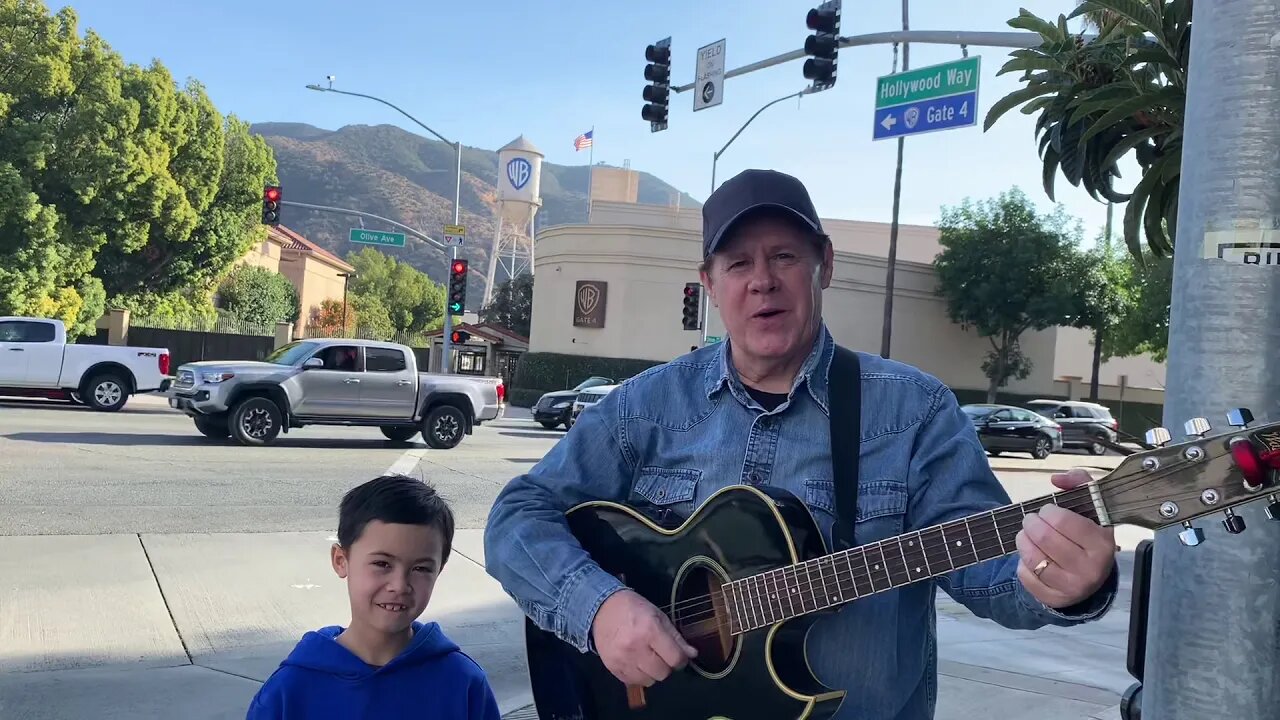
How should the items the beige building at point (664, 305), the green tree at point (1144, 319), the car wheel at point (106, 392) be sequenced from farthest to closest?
the beige building at point (664, 305)
the green tree at point (1144, 319)
the car wheel at point (106, 392)

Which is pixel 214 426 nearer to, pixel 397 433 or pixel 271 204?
pixel 397 433

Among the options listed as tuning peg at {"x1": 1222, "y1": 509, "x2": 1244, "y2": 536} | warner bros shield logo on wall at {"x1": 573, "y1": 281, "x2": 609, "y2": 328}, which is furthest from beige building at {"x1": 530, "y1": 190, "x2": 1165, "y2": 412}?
tuning peg at {"x1": 1222, "y1": 509, "x2": 1244, "y2": 536}

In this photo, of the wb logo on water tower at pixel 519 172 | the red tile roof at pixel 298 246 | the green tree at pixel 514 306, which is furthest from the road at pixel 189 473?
the wb logo on water tower at pixel 519 172

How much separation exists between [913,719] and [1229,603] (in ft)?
2.20

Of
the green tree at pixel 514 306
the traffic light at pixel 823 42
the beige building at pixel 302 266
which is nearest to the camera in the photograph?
the traffic light at pixel 823 42

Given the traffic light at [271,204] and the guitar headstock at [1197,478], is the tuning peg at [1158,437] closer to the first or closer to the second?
the guitar headstock at [1197,478]

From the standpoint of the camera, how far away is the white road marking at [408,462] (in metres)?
13.3

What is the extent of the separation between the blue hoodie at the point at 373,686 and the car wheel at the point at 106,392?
19.3m

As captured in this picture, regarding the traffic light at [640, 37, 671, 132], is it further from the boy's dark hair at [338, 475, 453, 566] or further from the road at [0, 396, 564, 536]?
the boy's dark hair at [338, 475, 453, 566]

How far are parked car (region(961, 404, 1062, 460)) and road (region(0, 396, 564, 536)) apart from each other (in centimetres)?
1312

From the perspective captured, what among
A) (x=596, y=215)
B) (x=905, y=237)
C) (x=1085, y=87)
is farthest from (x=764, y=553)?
(x=905, y=237)

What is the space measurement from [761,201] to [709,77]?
11.7 metres

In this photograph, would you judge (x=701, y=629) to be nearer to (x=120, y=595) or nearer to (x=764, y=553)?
(x=764, y=553)

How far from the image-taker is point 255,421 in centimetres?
1516
